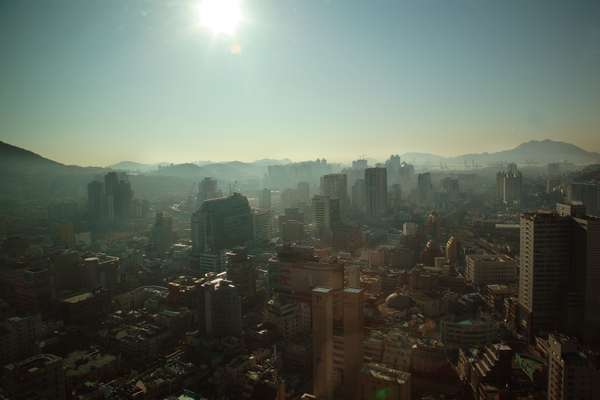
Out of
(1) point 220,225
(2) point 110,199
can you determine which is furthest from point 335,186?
(2) point 110,199

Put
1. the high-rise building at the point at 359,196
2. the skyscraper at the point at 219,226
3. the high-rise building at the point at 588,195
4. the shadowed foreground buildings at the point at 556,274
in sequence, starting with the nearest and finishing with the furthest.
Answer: the shadowed foreground buildings at the point at 556,274 → the skyscraper at the point at 219,226 → the high-rise building at the point at 588,195 → the high-rise building at the point at 359,196

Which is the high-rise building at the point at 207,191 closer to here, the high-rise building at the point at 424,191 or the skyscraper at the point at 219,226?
the skyscraper at the point at 219,226

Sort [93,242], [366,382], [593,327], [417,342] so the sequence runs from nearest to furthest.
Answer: [366,382] < [417,342] < [593,327] < [93,242]

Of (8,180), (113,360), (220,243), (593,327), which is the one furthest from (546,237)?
(8,180)

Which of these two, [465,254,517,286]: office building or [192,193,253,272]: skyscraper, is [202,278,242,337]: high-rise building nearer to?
[192,193,253,272]: skyscraper

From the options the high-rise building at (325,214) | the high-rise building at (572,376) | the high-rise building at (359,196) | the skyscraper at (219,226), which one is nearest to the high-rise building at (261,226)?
the skyscraper at (219,226)

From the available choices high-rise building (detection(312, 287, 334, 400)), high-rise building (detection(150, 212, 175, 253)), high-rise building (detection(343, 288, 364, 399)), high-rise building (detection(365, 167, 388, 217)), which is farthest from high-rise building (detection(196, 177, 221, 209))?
high-rise building (detection(343, 288, 364, 399))

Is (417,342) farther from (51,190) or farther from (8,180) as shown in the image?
(51,190)

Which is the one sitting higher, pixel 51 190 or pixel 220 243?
pixel 51 190
